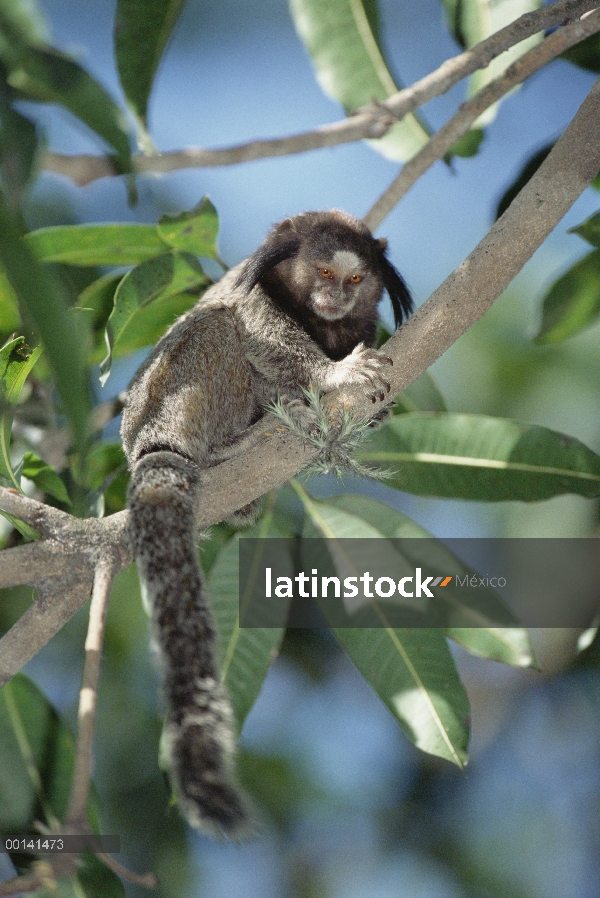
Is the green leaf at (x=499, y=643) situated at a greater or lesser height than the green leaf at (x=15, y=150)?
lesser

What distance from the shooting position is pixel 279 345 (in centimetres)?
224

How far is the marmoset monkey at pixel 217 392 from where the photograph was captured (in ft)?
4.38

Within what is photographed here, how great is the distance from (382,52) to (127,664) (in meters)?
3.10

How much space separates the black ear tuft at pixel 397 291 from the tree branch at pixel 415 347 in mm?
836

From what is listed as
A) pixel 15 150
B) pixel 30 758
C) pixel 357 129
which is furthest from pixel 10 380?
pixel 357 129

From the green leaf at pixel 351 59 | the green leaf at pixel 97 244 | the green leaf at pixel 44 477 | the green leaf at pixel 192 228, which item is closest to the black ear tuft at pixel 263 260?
the green leaf at pixel 192 228

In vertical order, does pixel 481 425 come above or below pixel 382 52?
below

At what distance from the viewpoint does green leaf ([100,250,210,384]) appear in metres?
2.18

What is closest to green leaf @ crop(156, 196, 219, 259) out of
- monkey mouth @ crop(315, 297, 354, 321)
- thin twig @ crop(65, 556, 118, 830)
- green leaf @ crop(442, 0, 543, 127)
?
monkey mouth @ crop(315, 297, 354, 321)

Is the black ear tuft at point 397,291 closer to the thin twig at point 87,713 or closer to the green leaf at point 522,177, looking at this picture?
the green leaf at point 522,177

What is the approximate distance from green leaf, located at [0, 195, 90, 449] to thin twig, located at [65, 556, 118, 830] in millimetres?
547

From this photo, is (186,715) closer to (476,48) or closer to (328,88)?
(476,48)

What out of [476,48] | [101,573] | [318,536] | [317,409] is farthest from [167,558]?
[476,48]

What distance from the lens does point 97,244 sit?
95.7 inches
